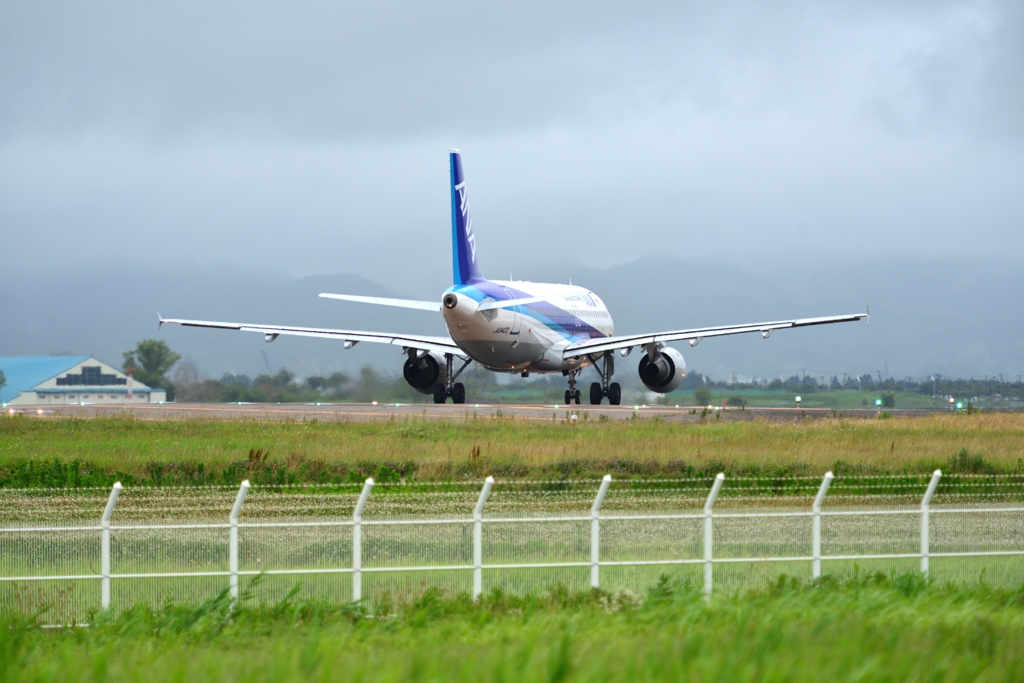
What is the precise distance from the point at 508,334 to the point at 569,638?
36977 mm

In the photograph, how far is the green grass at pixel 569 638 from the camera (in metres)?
9.75

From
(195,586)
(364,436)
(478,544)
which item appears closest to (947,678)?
(478,544)

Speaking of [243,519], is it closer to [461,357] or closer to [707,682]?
[707,682]

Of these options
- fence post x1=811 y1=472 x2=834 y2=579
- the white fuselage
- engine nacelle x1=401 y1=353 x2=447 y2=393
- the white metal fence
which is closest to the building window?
engine nacelle x1=401 y1=353 x2=447 y2=393

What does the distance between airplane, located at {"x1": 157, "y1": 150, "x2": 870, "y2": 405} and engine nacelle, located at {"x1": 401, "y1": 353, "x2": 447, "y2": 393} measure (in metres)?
0.04

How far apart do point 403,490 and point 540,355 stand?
27872mm

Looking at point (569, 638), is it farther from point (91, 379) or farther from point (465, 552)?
point (91, 379)

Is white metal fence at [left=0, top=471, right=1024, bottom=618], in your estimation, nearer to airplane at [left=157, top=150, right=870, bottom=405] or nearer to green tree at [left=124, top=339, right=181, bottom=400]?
airplane at [left=157, top=150, right=870, bottom=405]

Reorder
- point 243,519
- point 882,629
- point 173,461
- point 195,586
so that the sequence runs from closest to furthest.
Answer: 1. point 882,629
2. point 195,586
3. point 243,519
4. point 173,461

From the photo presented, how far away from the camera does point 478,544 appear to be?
13719mm

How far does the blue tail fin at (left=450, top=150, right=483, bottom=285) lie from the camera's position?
1831 inches

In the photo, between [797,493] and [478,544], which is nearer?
[478,544]

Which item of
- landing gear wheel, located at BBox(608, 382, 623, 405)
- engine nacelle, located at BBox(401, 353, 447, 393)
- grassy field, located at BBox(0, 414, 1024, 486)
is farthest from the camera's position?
landing gear wheel, located at BBox(608, 382, 623, 405)

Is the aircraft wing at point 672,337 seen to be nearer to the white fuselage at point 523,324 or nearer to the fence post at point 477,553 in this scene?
the white fuselage at point 523,324
